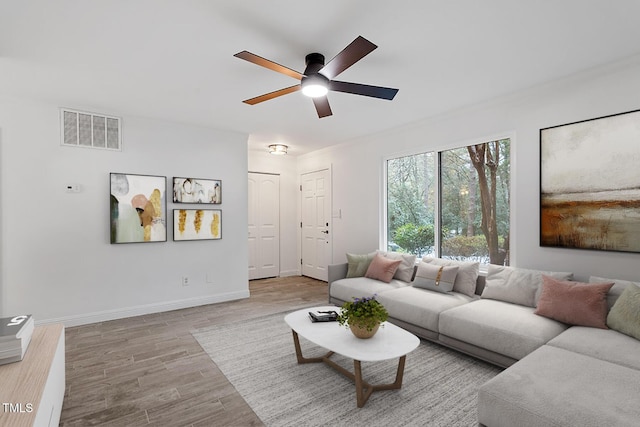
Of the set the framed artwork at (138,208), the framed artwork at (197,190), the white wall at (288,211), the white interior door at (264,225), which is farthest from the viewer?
the white wall at (288,211)

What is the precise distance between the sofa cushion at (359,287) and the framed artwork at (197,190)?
2105 mm

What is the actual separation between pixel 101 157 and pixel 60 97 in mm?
732

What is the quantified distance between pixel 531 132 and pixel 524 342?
207 centimetres

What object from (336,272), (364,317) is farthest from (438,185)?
(364,317)

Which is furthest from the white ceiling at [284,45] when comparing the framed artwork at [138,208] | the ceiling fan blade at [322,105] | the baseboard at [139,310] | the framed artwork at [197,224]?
the baseboard at [139,310]

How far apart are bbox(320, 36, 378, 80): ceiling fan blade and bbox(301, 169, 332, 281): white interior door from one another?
3.57 meters

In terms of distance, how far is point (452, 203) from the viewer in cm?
403

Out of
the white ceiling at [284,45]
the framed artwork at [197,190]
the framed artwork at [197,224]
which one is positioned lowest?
the framed artwork at [197,224]

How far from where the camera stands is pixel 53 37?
222 cm

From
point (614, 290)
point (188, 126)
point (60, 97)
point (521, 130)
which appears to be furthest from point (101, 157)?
point (614, 290)

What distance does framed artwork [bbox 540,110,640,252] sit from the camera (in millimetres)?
2643

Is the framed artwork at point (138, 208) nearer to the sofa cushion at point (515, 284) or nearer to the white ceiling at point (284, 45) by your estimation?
the white ceiling at point (284, 45)

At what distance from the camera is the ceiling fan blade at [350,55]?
1.84m

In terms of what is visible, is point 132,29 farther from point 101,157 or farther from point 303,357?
point 303,357
